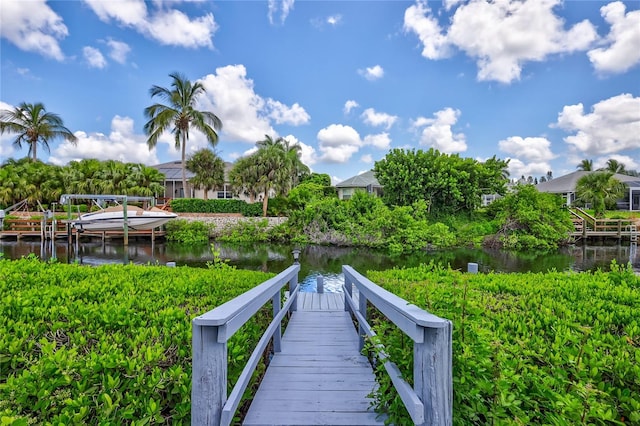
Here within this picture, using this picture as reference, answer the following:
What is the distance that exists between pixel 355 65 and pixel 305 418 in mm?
21367

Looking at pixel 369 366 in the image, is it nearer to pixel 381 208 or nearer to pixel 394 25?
pixel 394 25

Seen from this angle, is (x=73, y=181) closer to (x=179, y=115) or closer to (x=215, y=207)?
(x=179, y=115)

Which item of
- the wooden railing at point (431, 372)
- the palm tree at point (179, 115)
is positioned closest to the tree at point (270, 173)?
the palm tree at point (179, 115)

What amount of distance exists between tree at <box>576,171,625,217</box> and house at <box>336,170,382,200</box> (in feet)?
57.4

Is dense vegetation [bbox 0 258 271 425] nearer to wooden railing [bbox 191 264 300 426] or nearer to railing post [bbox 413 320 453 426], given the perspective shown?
wooden railing [bbox 191 264 300 426]

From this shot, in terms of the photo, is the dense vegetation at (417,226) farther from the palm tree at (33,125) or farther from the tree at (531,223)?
the palm tree at (33,125)

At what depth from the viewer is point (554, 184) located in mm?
38000

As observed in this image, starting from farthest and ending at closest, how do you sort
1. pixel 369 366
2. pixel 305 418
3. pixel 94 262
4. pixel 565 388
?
1. pixel 94 262
2. pixel 369 366
3. pixel 305 418
4. pixel 565 388

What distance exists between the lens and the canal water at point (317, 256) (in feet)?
50.6

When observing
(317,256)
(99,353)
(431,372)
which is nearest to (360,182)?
(317,256)

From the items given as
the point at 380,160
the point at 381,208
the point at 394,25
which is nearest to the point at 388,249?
the point at 381,208

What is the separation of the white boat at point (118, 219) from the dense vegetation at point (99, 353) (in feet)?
66.1

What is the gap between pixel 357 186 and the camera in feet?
114

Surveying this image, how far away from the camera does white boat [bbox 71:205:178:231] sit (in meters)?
21.3
